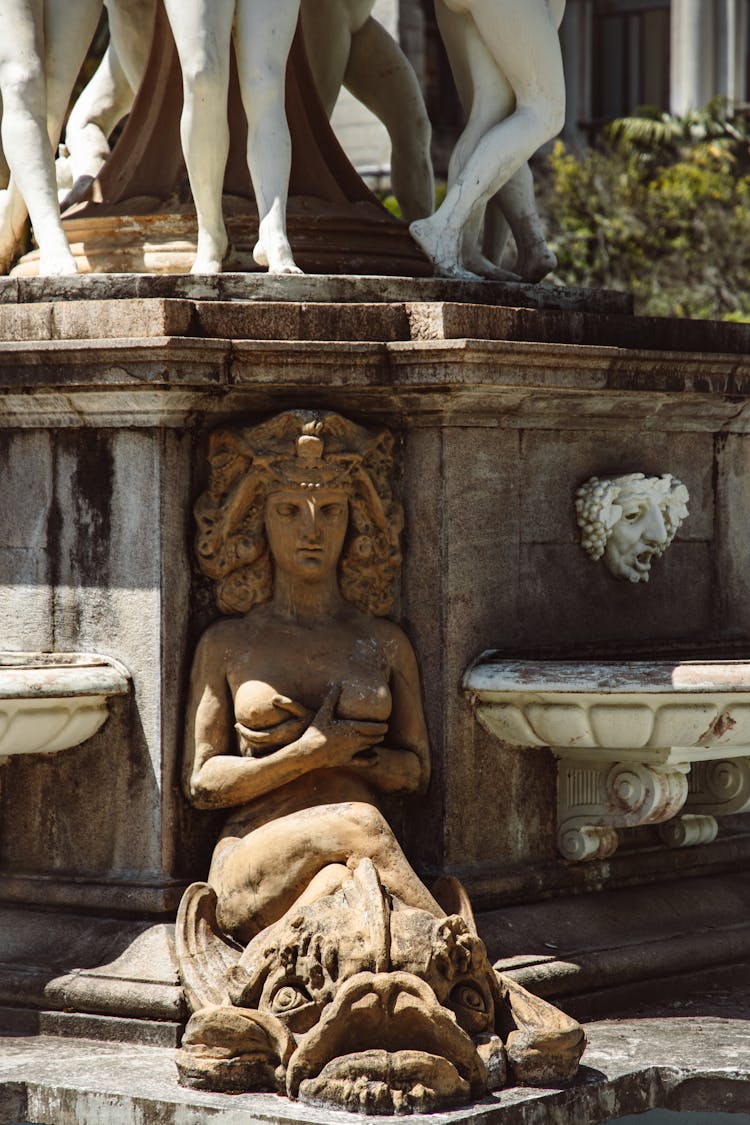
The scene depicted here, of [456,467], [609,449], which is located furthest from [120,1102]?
[609,449]

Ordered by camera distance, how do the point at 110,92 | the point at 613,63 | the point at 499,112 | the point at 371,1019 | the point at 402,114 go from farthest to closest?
the point at 613,63 < the point at 402,114 < the point at 110,92 < the point at 499,112 < the point at 371,1019

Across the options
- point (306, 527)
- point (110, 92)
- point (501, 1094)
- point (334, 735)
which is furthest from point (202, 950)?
point (110, 92)

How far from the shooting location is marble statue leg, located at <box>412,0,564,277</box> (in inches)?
294

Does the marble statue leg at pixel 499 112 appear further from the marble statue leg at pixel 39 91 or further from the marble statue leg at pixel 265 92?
A: the marble statue leg at pixel 39 91

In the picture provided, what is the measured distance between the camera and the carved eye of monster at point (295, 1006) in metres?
5.58

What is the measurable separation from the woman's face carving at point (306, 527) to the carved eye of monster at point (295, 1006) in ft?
4.58

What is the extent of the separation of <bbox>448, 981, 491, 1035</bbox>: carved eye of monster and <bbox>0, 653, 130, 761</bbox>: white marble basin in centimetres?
147

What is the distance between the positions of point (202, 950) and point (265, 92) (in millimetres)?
2908

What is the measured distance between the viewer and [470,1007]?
18.6ft

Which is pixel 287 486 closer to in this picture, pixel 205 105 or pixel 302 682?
pixel 302 682

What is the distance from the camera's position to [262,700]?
6332 mm

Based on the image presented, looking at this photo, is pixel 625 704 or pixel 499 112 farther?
pixel 499 112

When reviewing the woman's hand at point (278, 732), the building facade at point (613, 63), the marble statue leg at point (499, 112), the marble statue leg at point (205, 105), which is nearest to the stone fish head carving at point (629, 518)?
the marble statue leg at point (499, 112)

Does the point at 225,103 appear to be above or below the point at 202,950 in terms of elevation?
above
